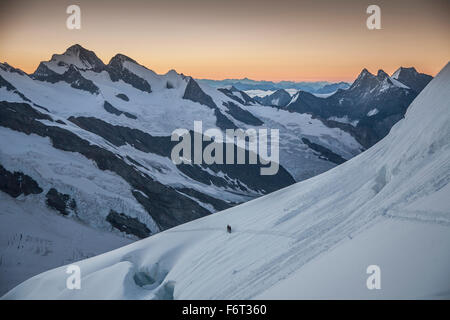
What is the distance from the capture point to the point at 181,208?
290 feet

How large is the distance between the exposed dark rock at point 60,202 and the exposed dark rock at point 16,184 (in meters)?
2.17

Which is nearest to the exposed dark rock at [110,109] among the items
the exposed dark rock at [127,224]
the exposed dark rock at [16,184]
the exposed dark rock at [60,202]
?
the exposed dark rock at [16,184]

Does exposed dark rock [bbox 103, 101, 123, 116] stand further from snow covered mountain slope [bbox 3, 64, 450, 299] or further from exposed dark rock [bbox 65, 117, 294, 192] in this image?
snow covered mountain slope [bbox 3, 64, 450, 299]

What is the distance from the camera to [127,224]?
68.8 metres

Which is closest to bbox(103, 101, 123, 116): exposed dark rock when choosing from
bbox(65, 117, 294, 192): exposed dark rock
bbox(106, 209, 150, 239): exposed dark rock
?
bbox(65, 117, 294, 192): exposed dark rock

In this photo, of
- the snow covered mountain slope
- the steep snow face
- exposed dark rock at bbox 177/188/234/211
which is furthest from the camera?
exposed dark rock at bbox 177/188/234/211

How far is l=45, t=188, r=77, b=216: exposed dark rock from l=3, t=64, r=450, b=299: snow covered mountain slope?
43153 millimetres

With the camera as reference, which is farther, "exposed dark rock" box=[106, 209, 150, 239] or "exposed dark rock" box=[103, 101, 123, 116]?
"exposed dark rock" box=[103, 101, 123, 116]

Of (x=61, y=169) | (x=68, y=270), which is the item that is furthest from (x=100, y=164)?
(x=68, y=270)

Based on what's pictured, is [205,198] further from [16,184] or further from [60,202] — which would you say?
[16,184]

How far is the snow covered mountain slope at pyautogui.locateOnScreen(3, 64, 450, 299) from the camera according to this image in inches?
480

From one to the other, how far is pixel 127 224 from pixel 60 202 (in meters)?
11.5
